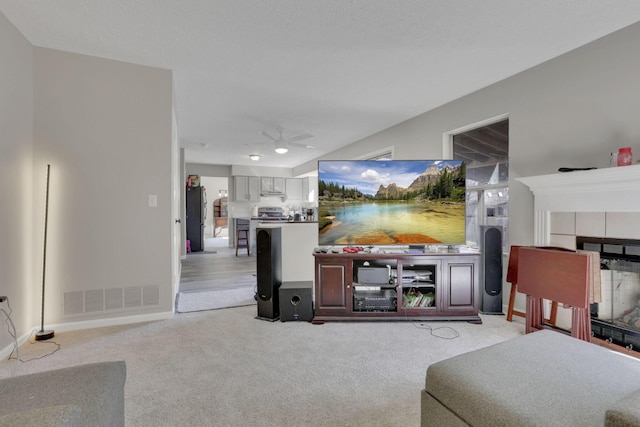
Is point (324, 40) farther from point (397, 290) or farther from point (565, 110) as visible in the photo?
point (397, 290)

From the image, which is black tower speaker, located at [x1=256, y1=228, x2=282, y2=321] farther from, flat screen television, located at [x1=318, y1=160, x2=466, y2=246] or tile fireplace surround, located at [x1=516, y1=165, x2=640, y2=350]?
tile fireplace surround, located at [x1=516, y1=165, x2=640, y2=350]

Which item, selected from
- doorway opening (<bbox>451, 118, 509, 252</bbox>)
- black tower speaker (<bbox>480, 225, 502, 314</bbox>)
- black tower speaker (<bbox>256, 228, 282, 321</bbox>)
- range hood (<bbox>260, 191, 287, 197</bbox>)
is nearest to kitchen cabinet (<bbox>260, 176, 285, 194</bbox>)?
range hood (<bbox>260, 191, 287, 197</bbox>)

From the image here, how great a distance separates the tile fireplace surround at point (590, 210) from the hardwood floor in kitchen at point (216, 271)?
12.5 feet

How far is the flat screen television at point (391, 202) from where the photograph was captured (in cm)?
327

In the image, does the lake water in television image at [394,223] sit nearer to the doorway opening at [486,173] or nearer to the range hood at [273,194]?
the doorway opening at [486,173]

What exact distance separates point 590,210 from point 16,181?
4860mm

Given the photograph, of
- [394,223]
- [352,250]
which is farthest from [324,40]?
[352,250]

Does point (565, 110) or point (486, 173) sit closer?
point (565, 110)

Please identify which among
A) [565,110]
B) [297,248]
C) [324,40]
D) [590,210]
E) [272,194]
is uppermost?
[324,40]

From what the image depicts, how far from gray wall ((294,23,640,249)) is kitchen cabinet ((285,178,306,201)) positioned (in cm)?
635

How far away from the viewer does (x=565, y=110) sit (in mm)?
2912

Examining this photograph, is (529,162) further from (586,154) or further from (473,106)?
(473,106)

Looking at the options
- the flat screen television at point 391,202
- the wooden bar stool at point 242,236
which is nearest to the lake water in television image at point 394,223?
the flat screen television at point 391,202

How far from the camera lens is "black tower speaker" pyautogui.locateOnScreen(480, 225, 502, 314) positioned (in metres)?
3.36
